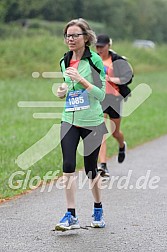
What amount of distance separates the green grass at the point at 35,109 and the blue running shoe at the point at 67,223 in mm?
1849

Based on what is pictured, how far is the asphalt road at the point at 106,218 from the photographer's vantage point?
607 centimetres

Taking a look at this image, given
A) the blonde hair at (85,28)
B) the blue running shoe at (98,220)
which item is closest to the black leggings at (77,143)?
the blue running shoe at (98,220)

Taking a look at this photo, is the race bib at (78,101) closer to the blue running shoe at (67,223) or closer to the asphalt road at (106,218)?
the blue running shoe at (67,223)

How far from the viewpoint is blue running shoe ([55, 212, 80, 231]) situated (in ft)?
21.0

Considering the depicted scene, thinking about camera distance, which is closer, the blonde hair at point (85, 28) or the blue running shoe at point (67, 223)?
the blue running shoe at point (67, 223)

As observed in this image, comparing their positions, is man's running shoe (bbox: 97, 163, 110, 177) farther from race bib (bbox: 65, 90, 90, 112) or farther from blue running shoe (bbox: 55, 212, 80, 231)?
race bib (bbox: 65, 90, 90, 112)

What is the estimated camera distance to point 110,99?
10.1m

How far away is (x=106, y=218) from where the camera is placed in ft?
23.8

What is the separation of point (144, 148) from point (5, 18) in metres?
43.1

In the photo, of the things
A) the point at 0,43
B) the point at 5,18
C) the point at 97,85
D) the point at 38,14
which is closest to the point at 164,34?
the point at 38,14

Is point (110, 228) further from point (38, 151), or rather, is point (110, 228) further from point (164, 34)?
point (164, 34)

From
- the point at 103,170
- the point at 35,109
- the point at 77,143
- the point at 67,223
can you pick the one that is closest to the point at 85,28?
the point at 77,143

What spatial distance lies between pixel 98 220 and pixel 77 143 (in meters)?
0.79

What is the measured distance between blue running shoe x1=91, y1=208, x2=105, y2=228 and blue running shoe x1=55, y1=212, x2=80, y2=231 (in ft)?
0.71
